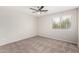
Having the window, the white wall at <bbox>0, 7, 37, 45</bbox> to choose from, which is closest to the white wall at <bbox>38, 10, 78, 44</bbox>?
the window

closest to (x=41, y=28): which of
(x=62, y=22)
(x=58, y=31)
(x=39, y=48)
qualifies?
(x=58, y=31)

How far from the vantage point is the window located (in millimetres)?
4867

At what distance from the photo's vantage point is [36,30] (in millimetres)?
7148

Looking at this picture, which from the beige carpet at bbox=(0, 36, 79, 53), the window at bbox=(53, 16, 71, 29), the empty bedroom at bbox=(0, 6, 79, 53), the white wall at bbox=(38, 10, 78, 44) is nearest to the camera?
the beige carpet at bbox=(0, 36, 79, 53)

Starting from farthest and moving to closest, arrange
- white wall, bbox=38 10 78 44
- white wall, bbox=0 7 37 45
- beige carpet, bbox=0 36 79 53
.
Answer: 1. white wall, bbox=38 10 78 44
2. white wall, bbox=0 7 37 45
3. beige carpet, bbox=0 36 79 53

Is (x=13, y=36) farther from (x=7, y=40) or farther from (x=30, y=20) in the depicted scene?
(x=30, y=20)

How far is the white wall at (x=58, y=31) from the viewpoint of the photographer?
14.4ft

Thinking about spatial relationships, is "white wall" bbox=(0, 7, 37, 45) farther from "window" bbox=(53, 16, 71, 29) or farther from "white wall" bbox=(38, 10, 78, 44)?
"window" bbox=(53, 16, 71, 29)

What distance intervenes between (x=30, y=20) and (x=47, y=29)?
2.02 meters

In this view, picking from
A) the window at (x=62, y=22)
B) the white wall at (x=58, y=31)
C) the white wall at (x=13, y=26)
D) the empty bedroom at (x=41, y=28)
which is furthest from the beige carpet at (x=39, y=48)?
the window at (x=62, y=22)

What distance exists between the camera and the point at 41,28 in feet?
22.8

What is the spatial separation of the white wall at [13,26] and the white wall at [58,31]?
1267mm

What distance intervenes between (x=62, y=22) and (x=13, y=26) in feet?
13.3
